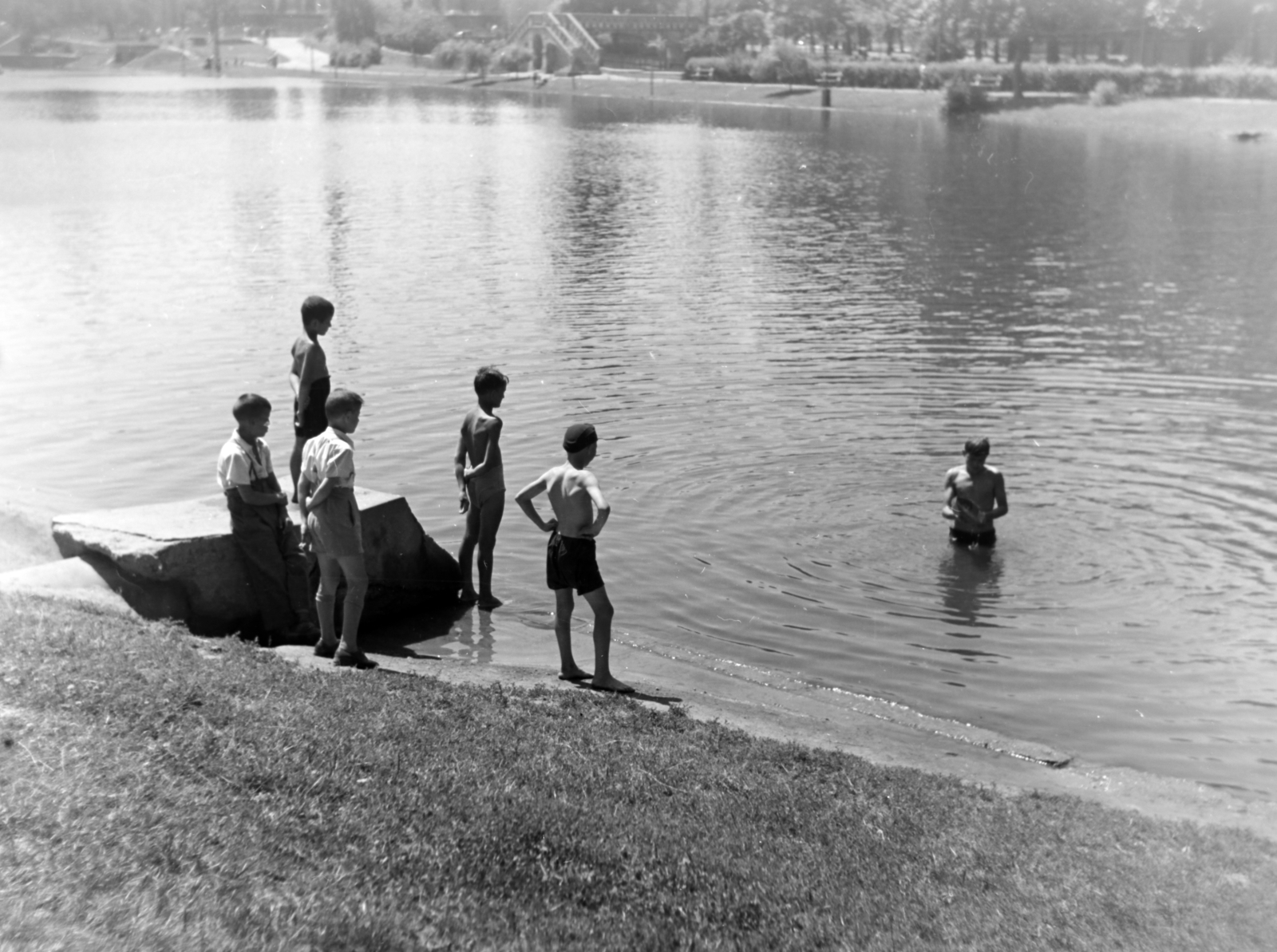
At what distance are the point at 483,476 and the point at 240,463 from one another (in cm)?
208

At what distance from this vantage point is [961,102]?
94.0m

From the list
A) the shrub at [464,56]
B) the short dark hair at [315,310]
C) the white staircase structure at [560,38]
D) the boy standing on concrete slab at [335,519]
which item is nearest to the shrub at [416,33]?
the shrub at [464,56]

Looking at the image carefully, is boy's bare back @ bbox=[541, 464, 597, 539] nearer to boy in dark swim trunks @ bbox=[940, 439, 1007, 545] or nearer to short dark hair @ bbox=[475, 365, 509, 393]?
short dark hair @ bbox=[475, 365, 509, 393]

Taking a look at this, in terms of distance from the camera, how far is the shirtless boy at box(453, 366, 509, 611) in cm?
1074

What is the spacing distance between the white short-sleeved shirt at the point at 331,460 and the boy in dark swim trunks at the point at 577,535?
119 cm

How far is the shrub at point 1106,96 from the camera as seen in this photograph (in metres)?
89.6

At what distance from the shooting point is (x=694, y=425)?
60.6 feet

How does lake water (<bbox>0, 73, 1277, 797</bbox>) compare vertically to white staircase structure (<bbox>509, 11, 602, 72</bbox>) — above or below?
below

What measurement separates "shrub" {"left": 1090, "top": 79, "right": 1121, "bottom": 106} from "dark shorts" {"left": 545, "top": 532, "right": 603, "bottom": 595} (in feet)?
291

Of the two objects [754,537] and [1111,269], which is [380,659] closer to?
[754,537]

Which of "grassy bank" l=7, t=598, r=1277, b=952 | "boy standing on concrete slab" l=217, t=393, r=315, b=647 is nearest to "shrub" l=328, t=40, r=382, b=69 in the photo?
"boy standing on concrete slab" l=217, t=393, r=315, b=647

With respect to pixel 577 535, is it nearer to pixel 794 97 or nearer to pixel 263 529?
pixel 263 529

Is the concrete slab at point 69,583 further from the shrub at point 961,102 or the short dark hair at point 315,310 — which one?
the shrub at point 961,102

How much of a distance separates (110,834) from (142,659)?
8.15 feet
